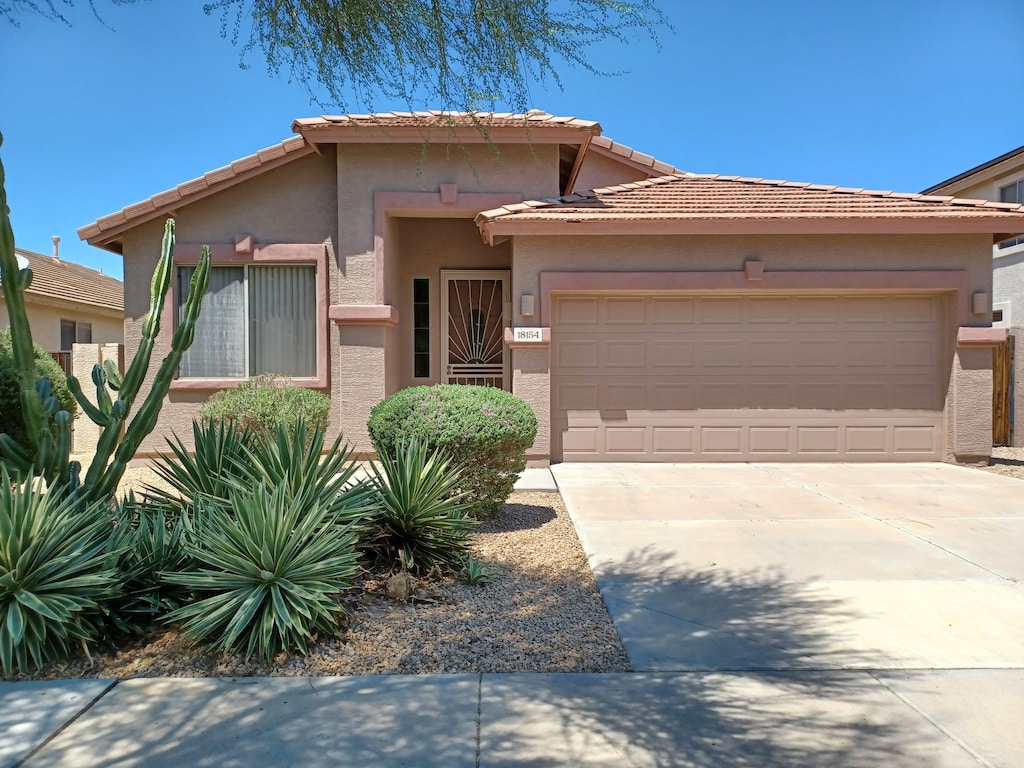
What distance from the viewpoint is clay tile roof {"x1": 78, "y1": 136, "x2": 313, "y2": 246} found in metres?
11.0

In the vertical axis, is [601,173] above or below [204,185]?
above

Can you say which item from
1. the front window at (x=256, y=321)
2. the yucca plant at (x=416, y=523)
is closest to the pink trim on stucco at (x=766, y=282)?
the front window at (x=256, y=321)

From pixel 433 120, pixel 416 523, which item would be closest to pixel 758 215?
pixel 433 120

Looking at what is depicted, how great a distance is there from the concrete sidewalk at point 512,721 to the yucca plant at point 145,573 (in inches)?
21.6

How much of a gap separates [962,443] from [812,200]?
419 cm

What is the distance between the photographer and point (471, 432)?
677cm

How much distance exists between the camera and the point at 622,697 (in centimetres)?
365

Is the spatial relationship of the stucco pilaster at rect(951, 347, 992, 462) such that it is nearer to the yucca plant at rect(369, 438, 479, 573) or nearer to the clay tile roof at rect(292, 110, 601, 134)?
the clay tile roof at rect(292, 110, 601, 134)

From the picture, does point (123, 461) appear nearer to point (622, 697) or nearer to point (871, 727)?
point (622, 697)

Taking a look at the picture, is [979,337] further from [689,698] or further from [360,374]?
[689,698]

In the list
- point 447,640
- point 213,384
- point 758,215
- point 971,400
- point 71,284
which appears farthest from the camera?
point 71,284

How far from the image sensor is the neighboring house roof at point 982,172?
15.7 m

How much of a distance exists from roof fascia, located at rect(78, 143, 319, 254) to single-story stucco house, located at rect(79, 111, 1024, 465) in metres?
0.03

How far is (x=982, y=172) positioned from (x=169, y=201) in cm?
1713
